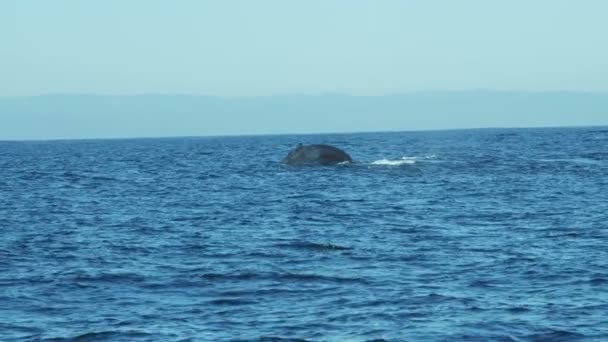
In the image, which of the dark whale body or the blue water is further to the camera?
the dark whale body

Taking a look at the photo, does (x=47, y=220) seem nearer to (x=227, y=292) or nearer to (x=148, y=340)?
(x=227, y=292)

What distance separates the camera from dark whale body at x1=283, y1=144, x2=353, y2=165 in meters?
74.4

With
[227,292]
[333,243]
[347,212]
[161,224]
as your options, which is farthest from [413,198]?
[227,292]

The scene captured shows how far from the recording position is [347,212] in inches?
1684

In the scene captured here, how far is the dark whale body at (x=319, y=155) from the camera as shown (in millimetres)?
74438

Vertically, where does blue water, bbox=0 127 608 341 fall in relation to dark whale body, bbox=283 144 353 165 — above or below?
below

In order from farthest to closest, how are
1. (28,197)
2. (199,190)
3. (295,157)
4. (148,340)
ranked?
(295,157) → (199,190) → (28,197) → (148,340)

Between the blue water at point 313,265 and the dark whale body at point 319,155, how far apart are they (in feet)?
64.4

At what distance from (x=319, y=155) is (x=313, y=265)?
4730 cm

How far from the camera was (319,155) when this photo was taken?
74375 millimetres

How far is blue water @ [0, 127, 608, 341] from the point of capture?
20.0 meters

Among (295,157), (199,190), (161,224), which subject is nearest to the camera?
(161,224)

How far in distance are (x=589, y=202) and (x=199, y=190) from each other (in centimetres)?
2321

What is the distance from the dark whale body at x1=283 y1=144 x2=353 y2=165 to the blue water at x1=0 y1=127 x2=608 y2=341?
19.6 meters
